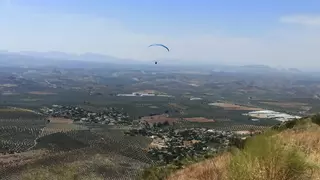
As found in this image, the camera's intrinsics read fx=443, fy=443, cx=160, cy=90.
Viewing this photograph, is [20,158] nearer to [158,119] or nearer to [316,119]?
[316,119]

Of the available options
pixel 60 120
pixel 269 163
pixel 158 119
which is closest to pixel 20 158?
pixel 60 120

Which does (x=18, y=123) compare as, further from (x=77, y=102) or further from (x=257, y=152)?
(x=257, y=152)

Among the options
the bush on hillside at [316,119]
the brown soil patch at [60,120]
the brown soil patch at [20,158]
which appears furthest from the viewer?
the brown soil patch at [60,120]

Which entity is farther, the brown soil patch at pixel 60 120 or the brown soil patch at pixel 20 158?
the brown soil patch at pixel 60 120

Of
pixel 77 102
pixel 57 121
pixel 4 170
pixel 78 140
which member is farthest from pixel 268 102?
pixel 4 170

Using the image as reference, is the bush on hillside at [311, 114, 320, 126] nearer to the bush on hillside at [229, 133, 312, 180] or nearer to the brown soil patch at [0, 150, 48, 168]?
the bush on hillside at [229, 133, 312, 180]

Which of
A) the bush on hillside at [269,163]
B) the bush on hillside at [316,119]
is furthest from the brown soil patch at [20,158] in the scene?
the bush on hillside at [269,163]

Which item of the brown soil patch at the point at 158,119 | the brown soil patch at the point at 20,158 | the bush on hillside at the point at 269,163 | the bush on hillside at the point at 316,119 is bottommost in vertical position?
the brown soil patch at the point at 158,119

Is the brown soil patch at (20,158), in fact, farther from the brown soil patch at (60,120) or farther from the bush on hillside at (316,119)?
the bush on hillside at (316,119)
